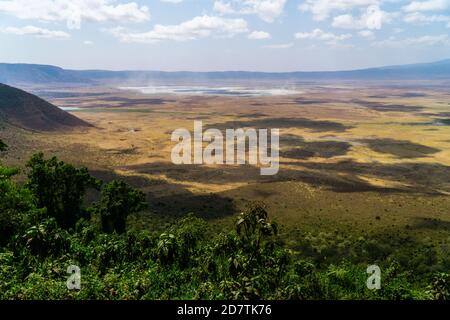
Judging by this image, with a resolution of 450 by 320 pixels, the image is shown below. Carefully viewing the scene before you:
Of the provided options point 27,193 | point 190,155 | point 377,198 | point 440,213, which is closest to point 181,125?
point 190,155

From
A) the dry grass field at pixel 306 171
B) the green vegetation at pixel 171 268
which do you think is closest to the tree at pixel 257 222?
the green vegetation at pixel 171 268

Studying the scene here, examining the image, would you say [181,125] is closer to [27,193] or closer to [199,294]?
[27,193]

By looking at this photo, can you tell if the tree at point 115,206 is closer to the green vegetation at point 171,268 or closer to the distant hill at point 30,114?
the green vegetation at point 171,268

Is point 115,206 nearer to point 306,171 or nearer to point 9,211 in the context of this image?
point 9,211

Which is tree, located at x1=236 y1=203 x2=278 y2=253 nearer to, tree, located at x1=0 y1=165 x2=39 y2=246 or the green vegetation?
the green vegetation

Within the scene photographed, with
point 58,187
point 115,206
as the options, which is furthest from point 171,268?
point 58,187
